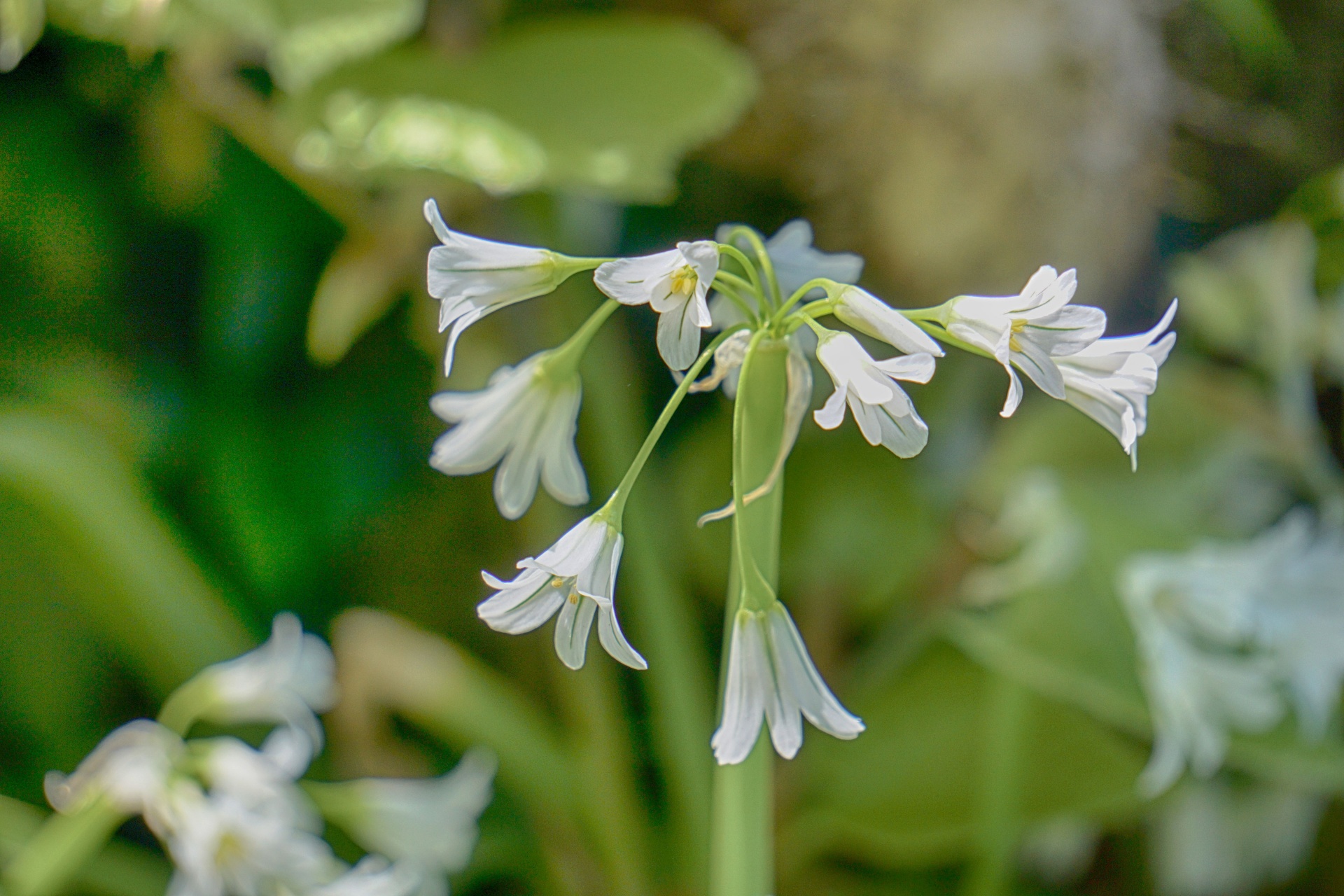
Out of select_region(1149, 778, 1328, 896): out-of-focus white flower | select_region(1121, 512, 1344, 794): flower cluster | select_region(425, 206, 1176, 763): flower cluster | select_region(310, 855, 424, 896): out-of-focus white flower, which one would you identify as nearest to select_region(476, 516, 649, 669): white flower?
select_region(425, 206, 1176, 763): flower cluster

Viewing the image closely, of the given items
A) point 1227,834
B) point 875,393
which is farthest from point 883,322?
point 1227,834

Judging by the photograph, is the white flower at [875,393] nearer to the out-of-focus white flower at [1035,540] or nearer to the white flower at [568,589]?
the white flower at [568,589]

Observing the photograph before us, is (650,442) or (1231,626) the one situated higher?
(650,442)

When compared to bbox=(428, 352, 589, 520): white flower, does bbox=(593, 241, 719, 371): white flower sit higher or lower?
higher

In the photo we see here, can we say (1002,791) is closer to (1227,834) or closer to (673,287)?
(1227,834)

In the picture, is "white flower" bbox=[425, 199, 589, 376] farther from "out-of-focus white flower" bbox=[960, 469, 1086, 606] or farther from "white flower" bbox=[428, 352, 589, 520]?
"out-of-focus white flower" bbox=[960, 469, 1086, 606]

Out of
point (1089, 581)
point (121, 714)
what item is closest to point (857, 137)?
point (1089, 581)
